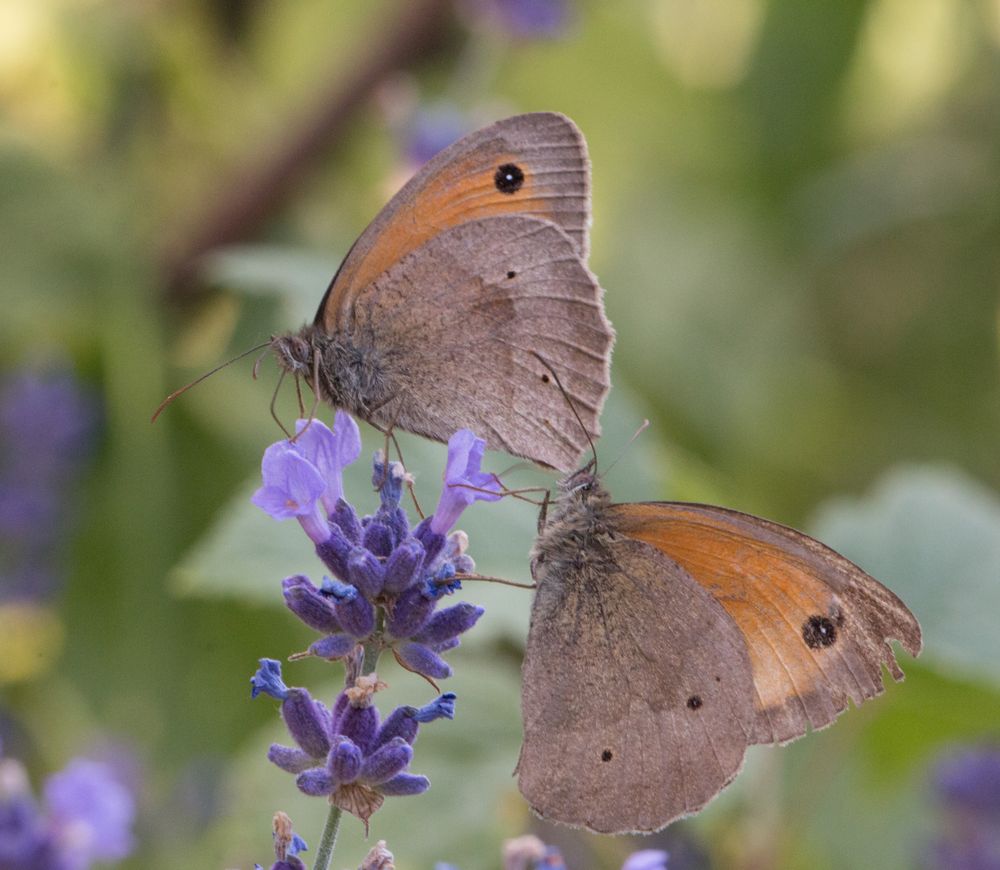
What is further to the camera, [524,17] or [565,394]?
[524,17]

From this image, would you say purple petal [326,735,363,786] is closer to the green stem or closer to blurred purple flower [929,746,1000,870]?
the green stem

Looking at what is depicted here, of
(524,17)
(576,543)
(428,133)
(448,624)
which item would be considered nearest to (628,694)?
(576,543)

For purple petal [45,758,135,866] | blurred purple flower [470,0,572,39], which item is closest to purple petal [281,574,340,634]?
purple petal [45,758,135,866]

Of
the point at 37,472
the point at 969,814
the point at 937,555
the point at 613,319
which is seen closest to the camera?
the point at 937,555

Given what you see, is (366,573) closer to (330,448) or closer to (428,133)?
(330,448)

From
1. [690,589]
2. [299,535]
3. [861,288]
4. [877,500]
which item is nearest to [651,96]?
[861,288]

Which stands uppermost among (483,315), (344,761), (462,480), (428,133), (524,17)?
(524,17)
